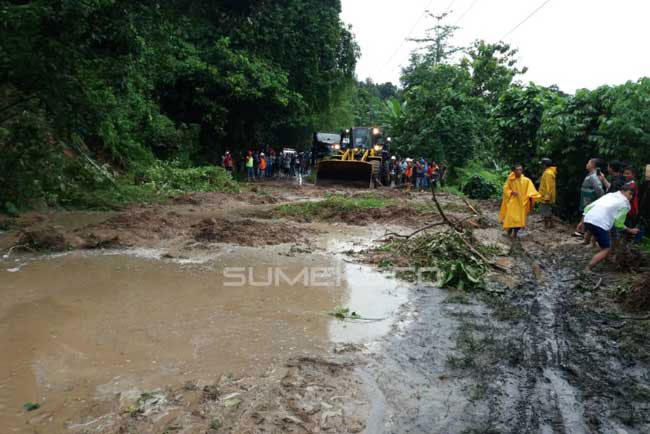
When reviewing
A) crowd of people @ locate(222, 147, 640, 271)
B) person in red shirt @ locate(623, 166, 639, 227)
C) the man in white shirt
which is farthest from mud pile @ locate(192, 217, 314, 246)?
person in red shirt @ locate(623, 166, 639, 227)

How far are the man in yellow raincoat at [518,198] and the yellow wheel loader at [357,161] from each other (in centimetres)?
1121

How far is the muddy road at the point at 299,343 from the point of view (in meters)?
3.56

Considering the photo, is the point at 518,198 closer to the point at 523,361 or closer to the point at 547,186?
the point at 547,186

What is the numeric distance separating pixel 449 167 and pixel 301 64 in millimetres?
9946

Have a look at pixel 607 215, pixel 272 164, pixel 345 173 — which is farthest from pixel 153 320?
pixel 272 164

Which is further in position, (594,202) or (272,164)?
(272,164)

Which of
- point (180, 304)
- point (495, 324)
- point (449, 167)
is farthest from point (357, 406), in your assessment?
point (449, 167)

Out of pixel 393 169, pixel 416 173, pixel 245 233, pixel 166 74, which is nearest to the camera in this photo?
pixel 245 233

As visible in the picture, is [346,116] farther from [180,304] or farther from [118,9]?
[180,304]

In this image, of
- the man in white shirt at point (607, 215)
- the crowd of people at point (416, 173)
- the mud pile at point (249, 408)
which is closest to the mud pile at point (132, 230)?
the mud pile at point (249, 408)

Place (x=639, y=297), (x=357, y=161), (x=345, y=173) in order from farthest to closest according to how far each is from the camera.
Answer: (x=345, y=173) < (x=357, y=161) < (x=639, y=297)

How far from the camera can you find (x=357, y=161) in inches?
843

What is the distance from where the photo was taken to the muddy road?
356 centimetres

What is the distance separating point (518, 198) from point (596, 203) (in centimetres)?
256
